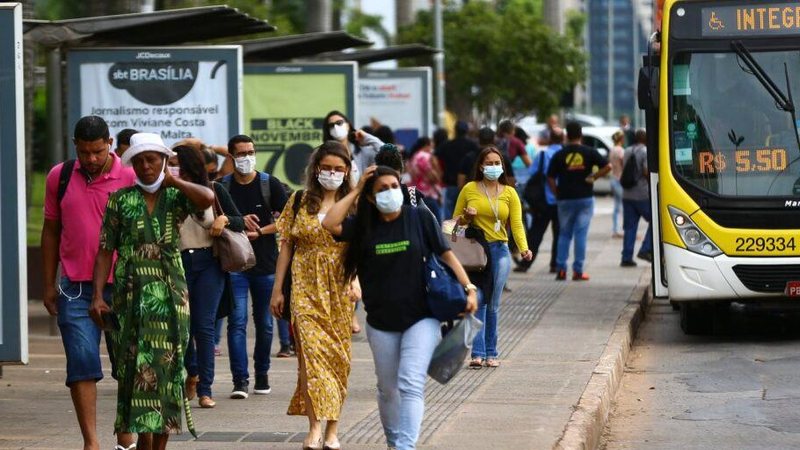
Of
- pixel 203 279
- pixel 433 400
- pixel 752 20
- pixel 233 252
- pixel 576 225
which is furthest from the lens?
pixel 576 225

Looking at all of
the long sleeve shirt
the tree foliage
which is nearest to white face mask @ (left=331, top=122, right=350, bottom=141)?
the long sleeve shirt

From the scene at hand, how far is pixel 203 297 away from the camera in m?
10.0

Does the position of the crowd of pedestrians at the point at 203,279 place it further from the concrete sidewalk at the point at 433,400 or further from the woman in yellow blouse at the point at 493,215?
the woman in yellow blouse at the point at 493,215

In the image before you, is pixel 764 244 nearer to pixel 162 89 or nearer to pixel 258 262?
→ pixel 258 262

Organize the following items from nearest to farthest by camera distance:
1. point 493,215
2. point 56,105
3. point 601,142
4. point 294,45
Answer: point 493,215 → point 56,105 → point 294,45 → point 601,142

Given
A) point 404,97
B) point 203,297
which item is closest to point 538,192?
point 404,97

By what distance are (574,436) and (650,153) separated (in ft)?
19.9

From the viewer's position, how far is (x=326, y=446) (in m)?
8.36

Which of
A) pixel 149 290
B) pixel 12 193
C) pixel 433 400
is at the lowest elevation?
pixel 433 400

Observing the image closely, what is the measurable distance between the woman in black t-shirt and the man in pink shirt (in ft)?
4.01

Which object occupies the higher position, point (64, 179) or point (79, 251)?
point (64, 179)

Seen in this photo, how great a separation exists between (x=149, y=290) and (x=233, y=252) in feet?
6.39

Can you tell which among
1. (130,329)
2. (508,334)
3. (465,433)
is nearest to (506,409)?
(465,433)

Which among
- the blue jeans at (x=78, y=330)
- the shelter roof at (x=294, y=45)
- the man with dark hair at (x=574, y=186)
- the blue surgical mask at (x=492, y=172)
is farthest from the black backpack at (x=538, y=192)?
the blue jeans at (x=78, y=330)
